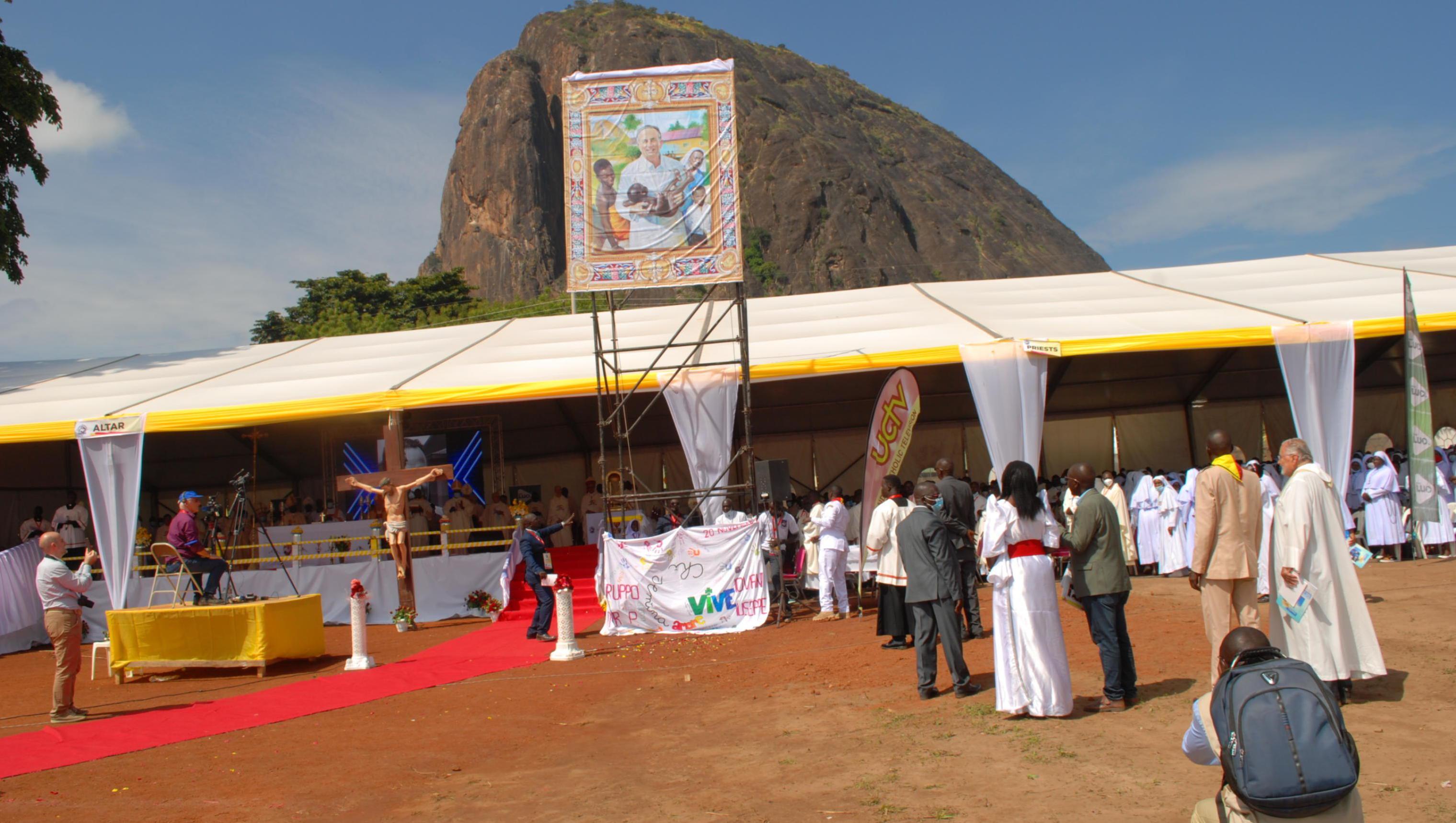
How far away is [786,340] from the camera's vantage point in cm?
1486

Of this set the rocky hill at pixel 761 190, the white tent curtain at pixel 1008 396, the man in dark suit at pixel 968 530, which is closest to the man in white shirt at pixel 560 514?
the white tent curtain at pixel 1008 396

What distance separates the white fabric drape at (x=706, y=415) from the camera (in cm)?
1277

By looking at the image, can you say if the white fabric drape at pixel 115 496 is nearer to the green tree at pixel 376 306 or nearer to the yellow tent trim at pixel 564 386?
the yellow tent trim at pixel 564 386

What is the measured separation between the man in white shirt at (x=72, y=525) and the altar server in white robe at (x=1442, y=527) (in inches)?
756

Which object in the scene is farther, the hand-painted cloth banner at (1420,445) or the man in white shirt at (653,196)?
the man in white shirt at (653,196)

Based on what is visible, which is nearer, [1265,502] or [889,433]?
[889,433]

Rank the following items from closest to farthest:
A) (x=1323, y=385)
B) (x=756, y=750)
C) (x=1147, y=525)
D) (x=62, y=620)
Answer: (x=756, y=750) → (x=62, y=620) → (x=1323, y=385) → (x=1147, y=525)

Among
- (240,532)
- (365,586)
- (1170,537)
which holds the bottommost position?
(365,586)

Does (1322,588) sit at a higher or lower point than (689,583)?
higher

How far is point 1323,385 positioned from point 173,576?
1541cm

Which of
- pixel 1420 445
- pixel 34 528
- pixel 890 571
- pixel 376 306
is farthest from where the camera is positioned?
pixel 376 306

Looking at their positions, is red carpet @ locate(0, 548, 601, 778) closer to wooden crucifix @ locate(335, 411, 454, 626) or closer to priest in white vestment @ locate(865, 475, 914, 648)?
wooden crucifix @ locate(335, 411, 454, 626)

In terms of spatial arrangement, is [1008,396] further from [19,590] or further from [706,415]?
[19,590]

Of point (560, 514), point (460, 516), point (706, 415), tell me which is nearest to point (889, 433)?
point (706, 415)
